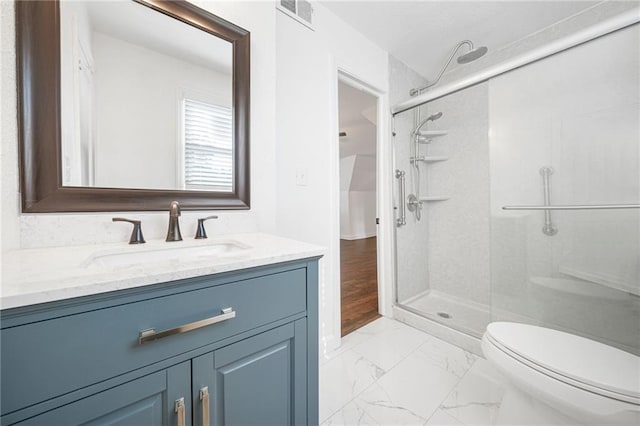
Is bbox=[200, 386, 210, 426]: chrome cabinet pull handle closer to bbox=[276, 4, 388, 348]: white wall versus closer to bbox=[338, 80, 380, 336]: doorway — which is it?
bbox=[276, 4, 388, 348]: white wall

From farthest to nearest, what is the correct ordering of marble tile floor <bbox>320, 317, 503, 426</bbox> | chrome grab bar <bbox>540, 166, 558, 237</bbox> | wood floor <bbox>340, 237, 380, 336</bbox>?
wood floor <bbox>340, 237, 380, 336</bbox>, chrome grab bar <bbox>540, 166, 558, 237</bbox>, marble tile floor <bbox>320, 317, 503, 426</bbox>

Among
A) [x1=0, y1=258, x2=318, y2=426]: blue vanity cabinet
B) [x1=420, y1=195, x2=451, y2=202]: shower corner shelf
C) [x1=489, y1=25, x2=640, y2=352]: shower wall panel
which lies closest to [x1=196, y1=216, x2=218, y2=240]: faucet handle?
[x1=0, y1=258, x2=318, y2=426]: blue vanity cabinet

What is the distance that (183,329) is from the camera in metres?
0.53

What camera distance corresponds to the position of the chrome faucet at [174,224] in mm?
922

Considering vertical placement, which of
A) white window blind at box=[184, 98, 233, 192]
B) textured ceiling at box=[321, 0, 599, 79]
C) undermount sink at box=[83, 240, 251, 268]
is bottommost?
undermount sink at box=[83, 240, 251, 268]

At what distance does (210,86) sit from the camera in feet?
3.63

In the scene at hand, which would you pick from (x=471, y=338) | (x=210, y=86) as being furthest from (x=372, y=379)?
(x=210, y=86)

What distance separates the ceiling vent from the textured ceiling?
0.60 ft

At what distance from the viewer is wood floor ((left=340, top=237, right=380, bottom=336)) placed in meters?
2.09

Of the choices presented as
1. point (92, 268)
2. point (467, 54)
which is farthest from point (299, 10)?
point (92, 268)

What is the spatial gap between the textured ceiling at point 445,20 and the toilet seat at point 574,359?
79.9 inches

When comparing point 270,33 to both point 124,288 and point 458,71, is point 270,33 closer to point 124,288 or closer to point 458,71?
point 124,288

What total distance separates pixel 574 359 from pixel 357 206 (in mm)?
5482

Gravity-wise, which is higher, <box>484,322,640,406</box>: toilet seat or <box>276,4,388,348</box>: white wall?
<box>276,4,388,348</box>: white wall
